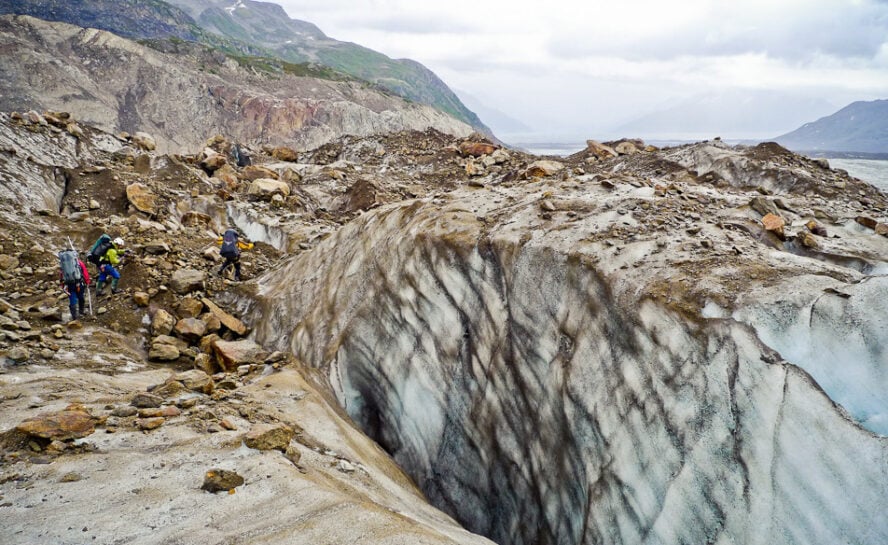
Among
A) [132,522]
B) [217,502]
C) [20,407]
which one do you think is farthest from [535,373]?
[20,407]

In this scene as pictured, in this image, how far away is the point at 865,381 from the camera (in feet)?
20.2

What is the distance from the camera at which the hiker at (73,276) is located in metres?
12.7

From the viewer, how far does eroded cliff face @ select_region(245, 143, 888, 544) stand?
20.7 ft

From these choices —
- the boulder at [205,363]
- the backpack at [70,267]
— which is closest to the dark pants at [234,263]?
the backpack at [70,267]

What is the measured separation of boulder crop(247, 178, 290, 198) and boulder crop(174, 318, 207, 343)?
1285 centimetres

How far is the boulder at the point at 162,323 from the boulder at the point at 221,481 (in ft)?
28.7

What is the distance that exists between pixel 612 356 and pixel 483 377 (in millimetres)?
3211

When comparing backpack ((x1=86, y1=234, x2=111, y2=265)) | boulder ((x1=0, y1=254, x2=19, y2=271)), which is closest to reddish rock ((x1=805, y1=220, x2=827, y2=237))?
backpack ((x1=86, y1=234, x2=111, y2=265))

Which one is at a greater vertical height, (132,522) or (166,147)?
(166,147)

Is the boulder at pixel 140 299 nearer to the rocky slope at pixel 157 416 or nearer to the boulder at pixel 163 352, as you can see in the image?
Answer: the rocky slope at pixel 157 416

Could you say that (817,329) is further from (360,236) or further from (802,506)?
(360,236)

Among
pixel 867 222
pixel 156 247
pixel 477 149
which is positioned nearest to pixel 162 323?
pixel 156 247

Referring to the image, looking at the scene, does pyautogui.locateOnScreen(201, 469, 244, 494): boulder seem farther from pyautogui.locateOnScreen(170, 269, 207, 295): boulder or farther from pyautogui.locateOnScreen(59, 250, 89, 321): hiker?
pyautogui.locateOnScreen(170, 269, 207, 295): boulder

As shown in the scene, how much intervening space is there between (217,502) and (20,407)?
4.48 m
